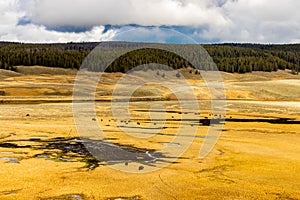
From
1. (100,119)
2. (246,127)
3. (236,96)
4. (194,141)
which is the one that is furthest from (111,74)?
(194,141)

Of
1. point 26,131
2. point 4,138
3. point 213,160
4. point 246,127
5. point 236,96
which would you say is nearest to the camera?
point 213,160

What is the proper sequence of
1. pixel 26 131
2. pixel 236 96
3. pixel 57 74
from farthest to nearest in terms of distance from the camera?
pixel 57 74, pixel 236 96, pixel 26 131

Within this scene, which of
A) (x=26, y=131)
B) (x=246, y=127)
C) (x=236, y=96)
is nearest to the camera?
(x=26, y=131)

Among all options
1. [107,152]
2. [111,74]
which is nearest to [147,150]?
[107,152]

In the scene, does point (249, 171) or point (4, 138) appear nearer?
point (249, 171)

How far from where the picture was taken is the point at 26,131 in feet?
162

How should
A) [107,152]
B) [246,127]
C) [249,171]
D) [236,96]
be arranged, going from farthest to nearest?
1. [236,96]
2. [246,127]
3. [107,152]
4. [249,171]

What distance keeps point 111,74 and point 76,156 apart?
441 feet

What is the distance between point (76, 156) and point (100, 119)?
31.1m

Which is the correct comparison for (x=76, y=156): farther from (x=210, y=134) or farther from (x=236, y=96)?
(x=236, y=96)

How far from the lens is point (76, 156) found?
34.9 m

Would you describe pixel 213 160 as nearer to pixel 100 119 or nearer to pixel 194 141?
pixel 194 141

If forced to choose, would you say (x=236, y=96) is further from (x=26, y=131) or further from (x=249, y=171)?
(x=249, y=171)

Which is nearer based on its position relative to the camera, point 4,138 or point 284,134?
point 4,138
